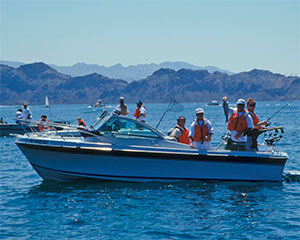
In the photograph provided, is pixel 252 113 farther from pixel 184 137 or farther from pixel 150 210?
pixel 150 210

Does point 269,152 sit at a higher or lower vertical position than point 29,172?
higher

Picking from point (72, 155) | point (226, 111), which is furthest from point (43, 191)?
point (226, 111)

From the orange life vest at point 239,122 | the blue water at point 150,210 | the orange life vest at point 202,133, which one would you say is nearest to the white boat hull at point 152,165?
the blue water at point 150,210

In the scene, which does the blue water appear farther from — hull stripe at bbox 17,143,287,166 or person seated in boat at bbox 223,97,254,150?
person seated in boat at bbox 223,97,254,150

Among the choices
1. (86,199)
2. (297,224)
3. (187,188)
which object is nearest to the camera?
(297,224)

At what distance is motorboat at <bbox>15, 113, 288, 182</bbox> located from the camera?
35.9ft

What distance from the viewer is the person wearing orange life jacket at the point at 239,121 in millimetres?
10820

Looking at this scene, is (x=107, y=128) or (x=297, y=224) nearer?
(x=297, y=224)

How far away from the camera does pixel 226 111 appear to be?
35.9ft

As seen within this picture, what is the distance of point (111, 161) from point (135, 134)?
102 cm

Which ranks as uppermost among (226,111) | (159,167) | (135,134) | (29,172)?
(226,111)

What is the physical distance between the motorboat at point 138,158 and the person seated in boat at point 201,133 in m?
0.24

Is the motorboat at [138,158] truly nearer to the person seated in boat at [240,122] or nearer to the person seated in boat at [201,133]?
the person seated in boat at [201,133]

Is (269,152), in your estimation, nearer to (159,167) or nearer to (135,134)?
(159,167)
